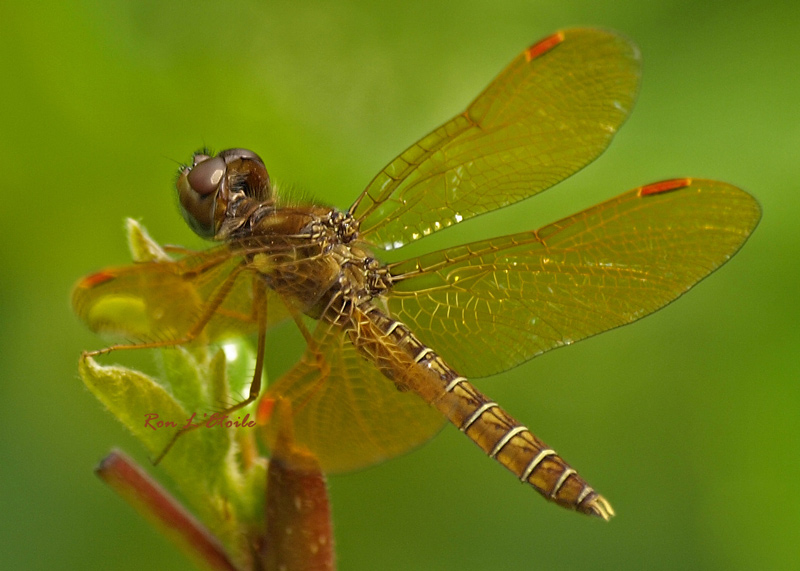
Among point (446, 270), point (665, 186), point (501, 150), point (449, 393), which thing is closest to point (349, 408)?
point (449, 393)

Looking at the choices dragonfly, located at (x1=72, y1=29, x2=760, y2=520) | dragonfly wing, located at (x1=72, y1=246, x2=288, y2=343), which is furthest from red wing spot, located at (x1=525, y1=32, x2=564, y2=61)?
dragonfly wing, located at (x1=72, y1=246, x2=288, y2=343)

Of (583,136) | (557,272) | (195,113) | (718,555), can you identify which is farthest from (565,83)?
(718,555)

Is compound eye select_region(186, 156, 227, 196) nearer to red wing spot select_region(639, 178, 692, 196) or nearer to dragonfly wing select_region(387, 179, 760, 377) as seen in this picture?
dragonfly wing select_region(387, 179, 760, 377)

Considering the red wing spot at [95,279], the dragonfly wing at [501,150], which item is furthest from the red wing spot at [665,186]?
the red wing spot at [95,279]

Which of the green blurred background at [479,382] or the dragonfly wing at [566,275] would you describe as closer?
the dragonfly wing at [566,275]

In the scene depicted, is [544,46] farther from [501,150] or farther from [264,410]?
[264,410]

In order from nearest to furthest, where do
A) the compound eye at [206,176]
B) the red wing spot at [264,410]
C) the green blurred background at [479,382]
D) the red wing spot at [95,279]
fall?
the red wing spot at [264,410] < the red wing spot at [95,279] < the compound eye at [206,176] < the green blurred background at [479,382]

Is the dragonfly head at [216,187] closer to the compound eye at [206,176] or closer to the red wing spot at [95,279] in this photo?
the compound eye at [206,176]
